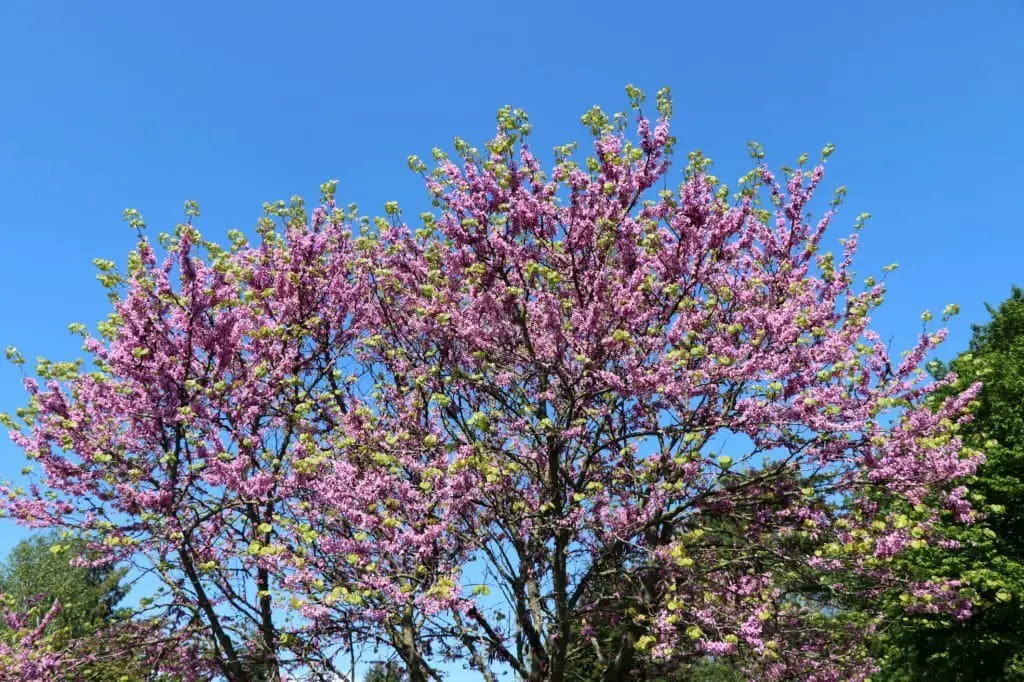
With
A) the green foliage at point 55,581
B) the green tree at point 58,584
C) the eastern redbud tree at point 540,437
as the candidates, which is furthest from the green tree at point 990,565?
the green foliage at point 55,581

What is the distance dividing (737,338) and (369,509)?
660 cm

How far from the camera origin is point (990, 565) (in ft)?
60.5

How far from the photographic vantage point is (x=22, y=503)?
12.5 meters

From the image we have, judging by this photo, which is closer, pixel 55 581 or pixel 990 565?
pixel 990 565

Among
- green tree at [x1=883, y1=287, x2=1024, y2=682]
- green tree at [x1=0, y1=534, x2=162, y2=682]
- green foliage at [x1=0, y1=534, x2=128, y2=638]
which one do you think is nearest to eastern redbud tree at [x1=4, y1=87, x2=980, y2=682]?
green tree at [x1=883, y1=287, x2=1024, y2=682]

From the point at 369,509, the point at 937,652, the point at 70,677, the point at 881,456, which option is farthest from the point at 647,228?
the point at 937,652

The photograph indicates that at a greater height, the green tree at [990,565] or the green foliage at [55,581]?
the green foliage at [55,581]

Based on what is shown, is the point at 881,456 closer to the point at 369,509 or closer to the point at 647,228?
the point at 647,228

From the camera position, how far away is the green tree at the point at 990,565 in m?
18.3

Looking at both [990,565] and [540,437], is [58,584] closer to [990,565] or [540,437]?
[540,437]

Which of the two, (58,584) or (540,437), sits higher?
(58,584)

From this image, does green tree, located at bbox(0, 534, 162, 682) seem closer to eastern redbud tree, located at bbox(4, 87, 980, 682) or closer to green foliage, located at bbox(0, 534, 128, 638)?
green foliage, located at bbox(0, 534, 128, 638)

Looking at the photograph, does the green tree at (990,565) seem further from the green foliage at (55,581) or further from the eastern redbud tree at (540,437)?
the green foliage at (55,581)

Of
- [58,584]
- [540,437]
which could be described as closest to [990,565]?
[540,437]
